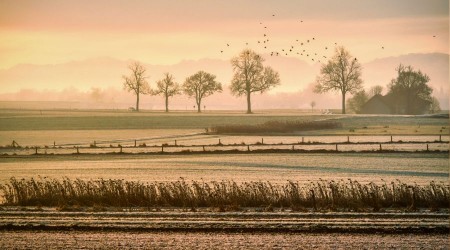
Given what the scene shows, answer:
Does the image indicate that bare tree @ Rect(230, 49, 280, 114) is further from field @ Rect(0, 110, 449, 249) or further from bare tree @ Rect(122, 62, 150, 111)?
field @ Rect(0, 110, 449, 249)

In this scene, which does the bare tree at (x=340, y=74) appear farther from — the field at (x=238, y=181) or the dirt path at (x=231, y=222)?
the dirt path at (x=231, y=222)

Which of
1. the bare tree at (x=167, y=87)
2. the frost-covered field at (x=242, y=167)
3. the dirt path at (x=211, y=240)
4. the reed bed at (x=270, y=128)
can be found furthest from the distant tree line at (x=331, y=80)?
the dirt path at (x=211, y=240)

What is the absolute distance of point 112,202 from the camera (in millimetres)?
33469

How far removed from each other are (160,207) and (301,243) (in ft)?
34.4

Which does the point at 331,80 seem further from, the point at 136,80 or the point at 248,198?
the point at 248,198

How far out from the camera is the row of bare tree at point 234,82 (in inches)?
5418

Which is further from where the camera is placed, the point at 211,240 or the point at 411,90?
the point at 411,90

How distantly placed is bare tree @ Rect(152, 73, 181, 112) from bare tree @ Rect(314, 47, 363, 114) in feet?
109

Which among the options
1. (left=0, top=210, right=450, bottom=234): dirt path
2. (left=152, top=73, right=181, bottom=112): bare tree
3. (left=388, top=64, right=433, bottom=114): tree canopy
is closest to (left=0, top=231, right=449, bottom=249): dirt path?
(left=0, top=210, right=450, bottom=234): dirt path

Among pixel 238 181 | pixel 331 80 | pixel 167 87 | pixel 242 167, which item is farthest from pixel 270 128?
pixel 167 87

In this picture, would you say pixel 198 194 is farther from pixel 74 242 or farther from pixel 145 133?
pixel 145 133

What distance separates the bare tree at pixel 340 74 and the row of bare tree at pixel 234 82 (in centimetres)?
1009

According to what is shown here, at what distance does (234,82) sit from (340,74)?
23.5 metres

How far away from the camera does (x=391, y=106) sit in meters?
144
